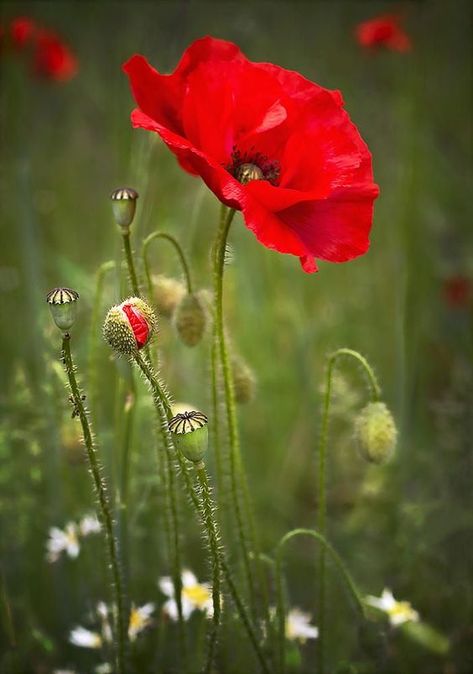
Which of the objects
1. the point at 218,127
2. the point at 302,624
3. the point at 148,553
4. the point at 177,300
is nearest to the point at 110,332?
the point at 218,127

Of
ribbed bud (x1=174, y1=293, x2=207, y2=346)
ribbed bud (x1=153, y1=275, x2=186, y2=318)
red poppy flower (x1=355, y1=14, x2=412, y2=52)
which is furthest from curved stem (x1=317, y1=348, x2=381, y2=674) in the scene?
red poppy flower (x1=355, y1=14, x2=412, y2=52)

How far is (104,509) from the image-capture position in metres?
1.27

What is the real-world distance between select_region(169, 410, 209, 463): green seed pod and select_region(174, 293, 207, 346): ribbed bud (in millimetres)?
450

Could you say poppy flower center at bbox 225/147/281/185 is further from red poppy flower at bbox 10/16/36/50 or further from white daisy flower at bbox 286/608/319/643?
red poppy flower at bbox 10/16/36/50

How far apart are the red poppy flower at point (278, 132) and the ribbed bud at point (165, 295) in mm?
339

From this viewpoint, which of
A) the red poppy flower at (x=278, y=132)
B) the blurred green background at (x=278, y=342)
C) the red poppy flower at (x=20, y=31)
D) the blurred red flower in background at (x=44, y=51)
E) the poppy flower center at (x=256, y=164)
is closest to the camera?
the red poppy flower at (x=278, y=132)

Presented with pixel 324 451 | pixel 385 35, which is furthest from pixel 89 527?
pixel 385 35

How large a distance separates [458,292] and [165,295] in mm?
1623

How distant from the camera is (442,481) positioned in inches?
85.7

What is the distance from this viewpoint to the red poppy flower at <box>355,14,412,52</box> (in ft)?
9.82

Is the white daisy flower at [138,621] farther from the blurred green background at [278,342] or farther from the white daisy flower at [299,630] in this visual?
the white daisy flower at [299,630]

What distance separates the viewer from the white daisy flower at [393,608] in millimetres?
1745

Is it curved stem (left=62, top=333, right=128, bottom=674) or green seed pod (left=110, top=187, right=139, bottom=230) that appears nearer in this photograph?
curved stem (left=62, top=333, right=128, bottom=674)

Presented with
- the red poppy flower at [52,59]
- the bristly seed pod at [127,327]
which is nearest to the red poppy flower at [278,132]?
the bristly seed pod at [127,327]
